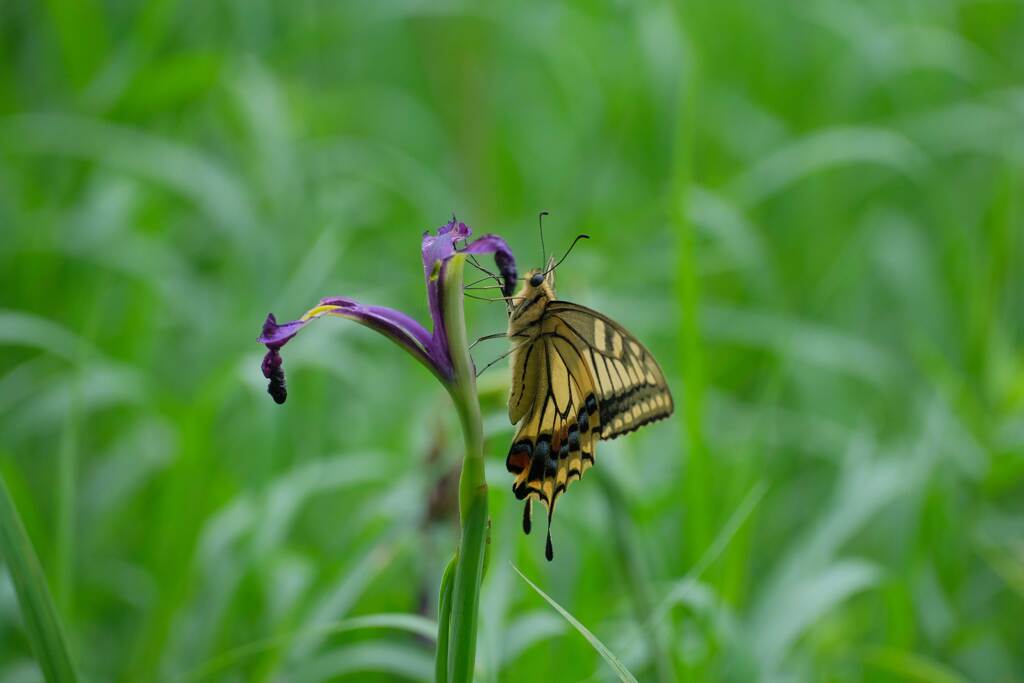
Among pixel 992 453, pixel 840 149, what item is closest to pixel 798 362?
pixel 840 149

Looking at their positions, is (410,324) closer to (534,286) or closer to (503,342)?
(534,286)

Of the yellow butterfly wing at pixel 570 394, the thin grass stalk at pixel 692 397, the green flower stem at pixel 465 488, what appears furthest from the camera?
the thin grass stalk at pixel 692 397

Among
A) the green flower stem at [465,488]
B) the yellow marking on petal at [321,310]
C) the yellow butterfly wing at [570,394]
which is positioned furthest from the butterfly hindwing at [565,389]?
the yellow marking on petal at [321,310]

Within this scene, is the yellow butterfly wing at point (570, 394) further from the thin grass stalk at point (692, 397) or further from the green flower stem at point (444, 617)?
the thin grass stalk at point (692, 397)

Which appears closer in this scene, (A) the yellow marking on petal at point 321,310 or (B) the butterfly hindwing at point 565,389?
(A) the yellow marking on petal at point 321,310

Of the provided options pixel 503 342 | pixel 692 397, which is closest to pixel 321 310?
pixel 692 397

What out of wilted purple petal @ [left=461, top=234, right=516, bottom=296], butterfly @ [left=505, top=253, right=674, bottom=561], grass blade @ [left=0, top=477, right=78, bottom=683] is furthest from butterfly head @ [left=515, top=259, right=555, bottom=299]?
grass blade @ [left=0, top=477, right=78, bottom=683]

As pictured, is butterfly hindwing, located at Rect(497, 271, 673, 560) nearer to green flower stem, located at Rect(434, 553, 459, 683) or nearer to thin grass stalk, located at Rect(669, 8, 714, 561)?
green flower stem, located at Rect(434, 553, 459, 683)
